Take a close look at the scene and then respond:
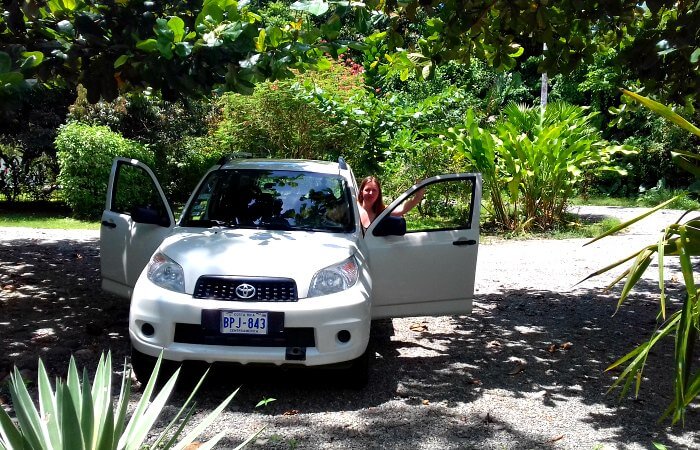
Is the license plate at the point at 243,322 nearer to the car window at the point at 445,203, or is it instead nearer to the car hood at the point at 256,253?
the car hood at the point at 256,253

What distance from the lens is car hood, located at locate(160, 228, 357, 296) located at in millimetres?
4953

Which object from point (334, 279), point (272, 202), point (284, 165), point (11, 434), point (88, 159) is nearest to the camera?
point (11, 434)

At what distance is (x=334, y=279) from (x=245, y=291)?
0.64 m

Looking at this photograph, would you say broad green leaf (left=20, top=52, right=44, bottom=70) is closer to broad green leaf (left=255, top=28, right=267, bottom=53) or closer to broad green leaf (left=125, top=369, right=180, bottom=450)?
broad green leaf (left=255, top=28, right=267, bottom=53)

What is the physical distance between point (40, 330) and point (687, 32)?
6.28 metres

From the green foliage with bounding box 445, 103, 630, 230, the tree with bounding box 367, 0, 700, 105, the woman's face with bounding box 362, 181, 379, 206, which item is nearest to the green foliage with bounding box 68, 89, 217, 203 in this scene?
the green foliage with bounding box 445, 103, 630, 230

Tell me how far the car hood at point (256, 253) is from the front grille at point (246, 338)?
0.27 m

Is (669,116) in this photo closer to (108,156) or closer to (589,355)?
(589,355)

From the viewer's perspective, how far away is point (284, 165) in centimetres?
649

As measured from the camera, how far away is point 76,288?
875cm

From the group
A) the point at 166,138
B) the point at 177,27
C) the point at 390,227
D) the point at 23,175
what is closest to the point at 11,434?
the point at 177,27

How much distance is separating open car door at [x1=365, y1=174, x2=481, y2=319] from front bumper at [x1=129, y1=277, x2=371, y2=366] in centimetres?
85

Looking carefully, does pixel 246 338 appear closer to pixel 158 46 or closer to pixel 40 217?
pixel 158 46

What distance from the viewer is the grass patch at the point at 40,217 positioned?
14945mm
